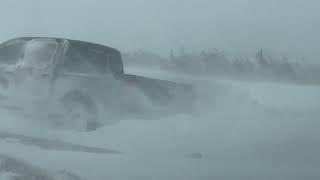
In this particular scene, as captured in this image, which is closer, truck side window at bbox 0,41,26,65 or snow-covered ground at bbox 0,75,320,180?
snow-covered ground at bbox 0,75,320,180

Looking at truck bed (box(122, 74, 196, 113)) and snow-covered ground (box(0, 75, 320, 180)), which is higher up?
truck bed (box(122, 74, 196, 113))

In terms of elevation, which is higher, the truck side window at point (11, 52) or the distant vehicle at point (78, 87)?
the truck side window at point (11, 52)

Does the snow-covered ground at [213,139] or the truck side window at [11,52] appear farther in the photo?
the truck side window at [11,52]

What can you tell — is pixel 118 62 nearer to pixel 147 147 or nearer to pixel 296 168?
pixel 147 147

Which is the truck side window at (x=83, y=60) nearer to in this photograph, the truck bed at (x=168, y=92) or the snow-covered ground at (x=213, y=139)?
the truck bed at (x=168, y=92)

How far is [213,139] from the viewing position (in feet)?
9.04

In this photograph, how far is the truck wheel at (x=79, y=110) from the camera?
9.00 ft

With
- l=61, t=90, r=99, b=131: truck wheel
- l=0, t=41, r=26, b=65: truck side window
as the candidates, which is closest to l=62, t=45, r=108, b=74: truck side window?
l=61, t=90, r=99, b=131: truck wheel

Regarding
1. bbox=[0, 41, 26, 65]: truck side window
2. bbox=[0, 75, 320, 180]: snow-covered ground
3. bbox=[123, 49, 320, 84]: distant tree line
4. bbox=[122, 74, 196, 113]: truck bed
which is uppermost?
bbox=[0, 41, 26, 65]: truck side window

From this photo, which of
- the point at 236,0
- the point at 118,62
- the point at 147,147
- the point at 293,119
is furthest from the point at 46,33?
the point at 293,119

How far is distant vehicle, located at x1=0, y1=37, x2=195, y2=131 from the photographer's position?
2750 millimetres

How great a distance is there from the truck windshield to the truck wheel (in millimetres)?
212

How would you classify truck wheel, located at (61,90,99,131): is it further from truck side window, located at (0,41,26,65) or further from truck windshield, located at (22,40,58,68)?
truck side window, located at (0,41,26,65)

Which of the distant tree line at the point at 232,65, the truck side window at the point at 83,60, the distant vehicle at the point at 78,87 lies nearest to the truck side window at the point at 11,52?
the distant vehicle at the point at 78,87
